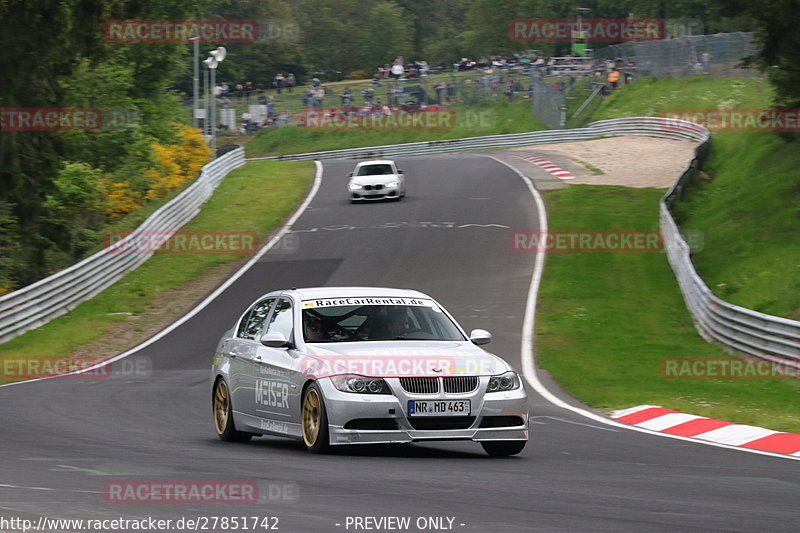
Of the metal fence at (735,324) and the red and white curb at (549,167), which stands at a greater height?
the metal fence at (735,324)

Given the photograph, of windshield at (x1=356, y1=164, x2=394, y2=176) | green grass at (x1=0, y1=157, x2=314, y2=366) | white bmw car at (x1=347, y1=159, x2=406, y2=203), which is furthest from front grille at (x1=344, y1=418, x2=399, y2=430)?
windshield at (x1=356, y1=164, x2=394, y2=176)

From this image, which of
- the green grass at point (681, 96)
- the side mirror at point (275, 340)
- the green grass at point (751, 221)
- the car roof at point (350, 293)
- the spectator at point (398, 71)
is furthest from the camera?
the spectator at point (398, 71)

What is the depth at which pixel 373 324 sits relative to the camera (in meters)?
11.7

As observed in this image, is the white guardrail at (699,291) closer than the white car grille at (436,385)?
No

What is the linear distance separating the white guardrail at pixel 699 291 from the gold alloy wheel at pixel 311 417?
10.5 meters

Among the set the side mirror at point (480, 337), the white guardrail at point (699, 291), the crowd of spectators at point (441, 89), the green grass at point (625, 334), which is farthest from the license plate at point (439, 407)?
the crowd of spectators at point (441, 89)

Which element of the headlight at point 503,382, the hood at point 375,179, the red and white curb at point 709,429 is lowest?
the hood at point 375,179

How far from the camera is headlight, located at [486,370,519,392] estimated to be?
10953 millimetres

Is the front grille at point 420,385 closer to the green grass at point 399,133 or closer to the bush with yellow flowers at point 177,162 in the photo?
the bush with yellow flowers at point 177,162

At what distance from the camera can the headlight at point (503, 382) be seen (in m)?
11.0

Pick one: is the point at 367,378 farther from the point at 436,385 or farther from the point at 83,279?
the point at 83,279

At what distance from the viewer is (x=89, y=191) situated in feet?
133

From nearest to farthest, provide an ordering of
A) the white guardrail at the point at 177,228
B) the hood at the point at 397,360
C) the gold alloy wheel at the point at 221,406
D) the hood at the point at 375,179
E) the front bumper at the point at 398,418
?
the front bumper at the point at 398,418 → the hood at the point at 397,360 → the gold alloy wheel at the point at 221,406 → the white guardrail at the point at 177,228 → the hood at the point at 375,179

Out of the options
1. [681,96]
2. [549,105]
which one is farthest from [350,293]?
[549,105]
